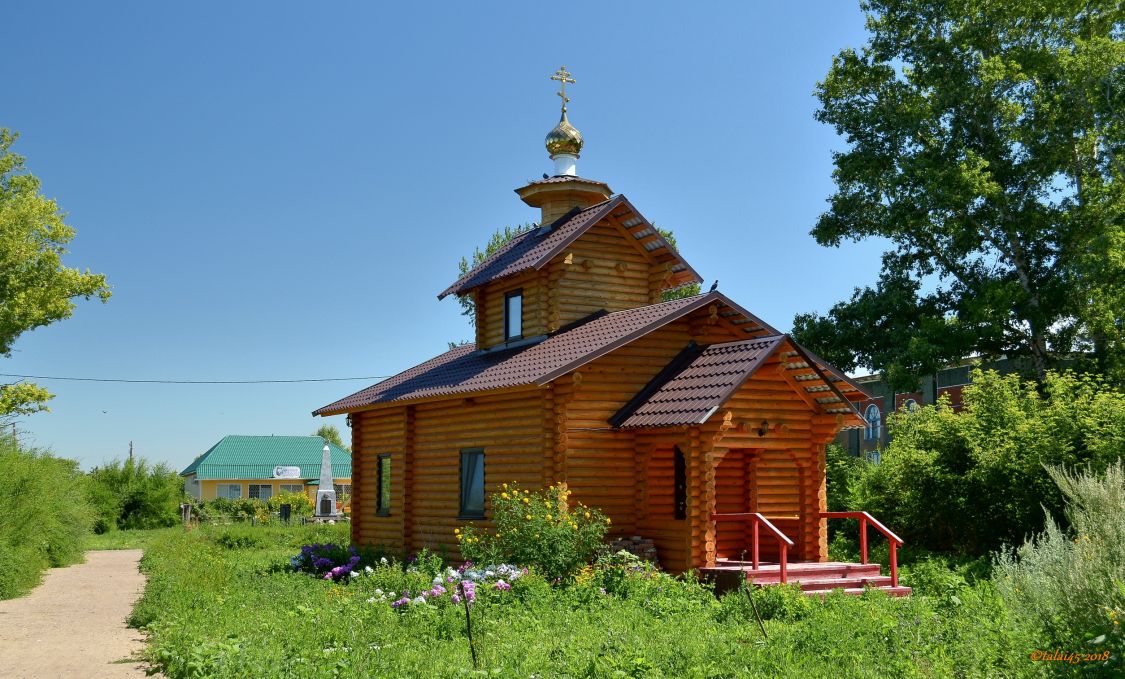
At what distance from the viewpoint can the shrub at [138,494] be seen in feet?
144

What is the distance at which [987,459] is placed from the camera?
18.3 m

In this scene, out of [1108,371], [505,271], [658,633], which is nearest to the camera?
[658,633]

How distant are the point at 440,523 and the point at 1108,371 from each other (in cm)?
1686

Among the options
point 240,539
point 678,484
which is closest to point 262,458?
point 240,539

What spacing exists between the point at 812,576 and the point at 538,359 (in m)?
5.73

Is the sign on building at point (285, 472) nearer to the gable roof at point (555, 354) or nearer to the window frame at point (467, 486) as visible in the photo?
the gable roof at point (555, 354)

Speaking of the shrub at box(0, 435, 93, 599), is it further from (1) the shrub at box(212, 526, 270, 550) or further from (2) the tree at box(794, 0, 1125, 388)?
(2) the tree at box(794, 0, 1125, 388)

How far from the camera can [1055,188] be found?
28203 mm

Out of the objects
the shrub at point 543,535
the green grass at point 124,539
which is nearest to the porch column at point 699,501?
the shrub at point 543,535

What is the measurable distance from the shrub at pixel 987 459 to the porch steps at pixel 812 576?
4011mm

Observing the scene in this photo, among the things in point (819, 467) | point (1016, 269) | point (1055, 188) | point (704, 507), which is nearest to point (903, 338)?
point (1016, 269)

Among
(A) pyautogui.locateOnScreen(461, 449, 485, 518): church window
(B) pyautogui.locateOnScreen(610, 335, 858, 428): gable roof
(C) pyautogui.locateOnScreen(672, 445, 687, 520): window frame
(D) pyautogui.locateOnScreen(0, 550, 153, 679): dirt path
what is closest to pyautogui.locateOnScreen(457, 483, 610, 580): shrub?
(C) pyautogui.locateOnScreen(672, 445, 687, 520): window frame

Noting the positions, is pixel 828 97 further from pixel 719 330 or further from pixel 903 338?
pixel 719 330

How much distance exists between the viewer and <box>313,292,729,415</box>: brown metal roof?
16.0 meters
